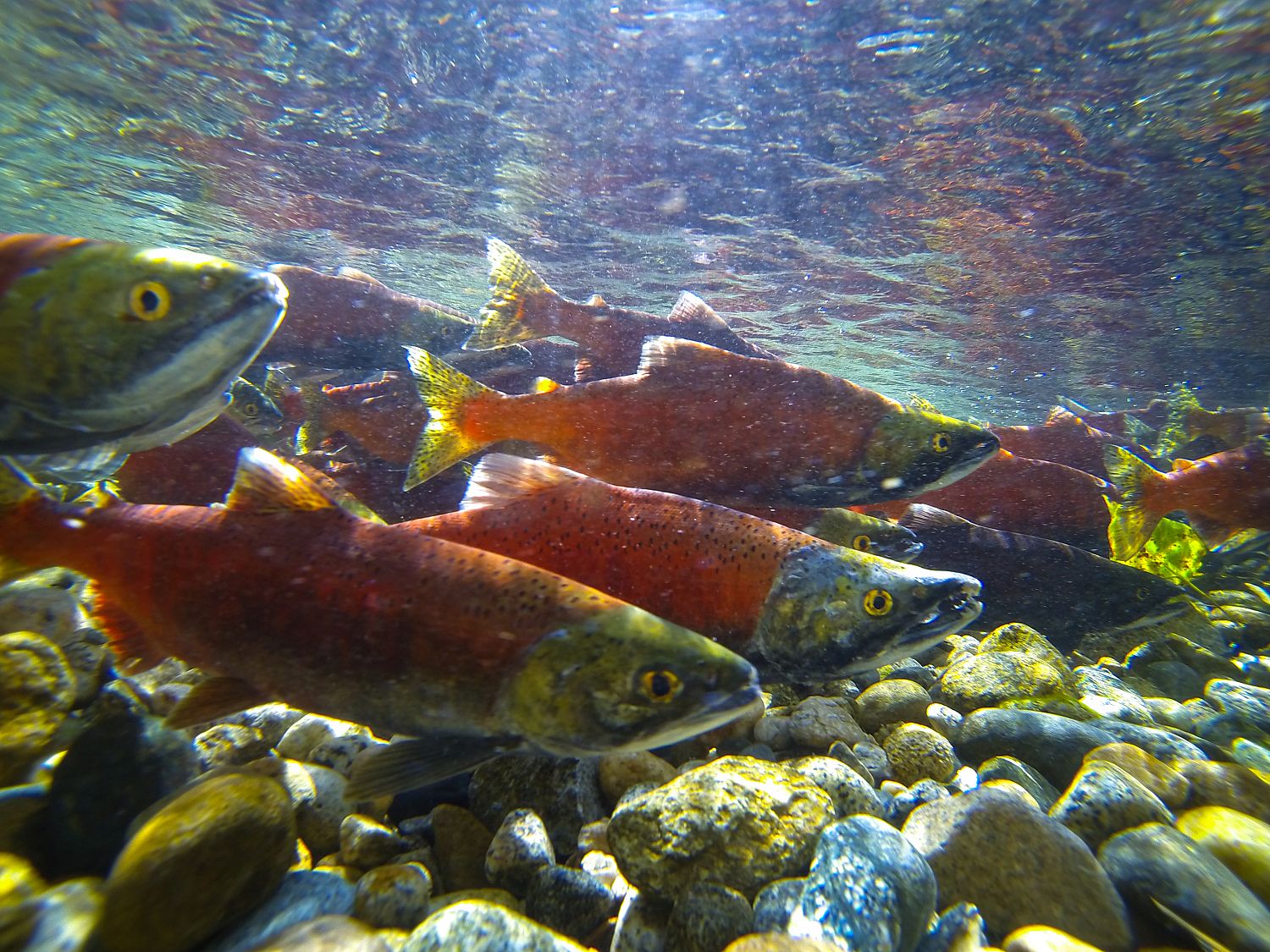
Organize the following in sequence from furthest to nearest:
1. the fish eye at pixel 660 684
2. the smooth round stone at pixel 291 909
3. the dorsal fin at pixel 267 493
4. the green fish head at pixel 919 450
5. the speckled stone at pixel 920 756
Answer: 1. the green fish head at pixel 919 450
2. the speckled stone at pixel 920 756
3. the dorsal fin at pixel 267 493
4. the fish eye at pixel 660 684
5. the smooth round stone at pixel 291 909

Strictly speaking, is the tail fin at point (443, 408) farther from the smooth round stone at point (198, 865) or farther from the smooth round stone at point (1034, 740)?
Result: the smooth round stone at point (1034, 740)

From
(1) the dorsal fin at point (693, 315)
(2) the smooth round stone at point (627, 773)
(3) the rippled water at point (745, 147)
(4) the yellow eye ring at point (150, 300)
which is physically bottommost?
(2) the smooth round stone at point (627, 773)

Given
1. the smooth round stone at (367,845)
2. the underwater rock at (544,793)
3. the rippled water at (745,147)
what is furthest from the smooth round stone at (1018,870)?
the rippled water at (745,147)

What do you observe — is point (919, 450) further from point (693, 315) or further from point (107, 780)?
point (107, 780)

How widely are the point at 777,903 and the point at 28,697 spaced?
258 cm

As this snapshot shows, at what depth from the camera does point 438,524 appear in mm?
2570

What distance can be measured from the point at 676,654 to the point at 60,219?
34765mm

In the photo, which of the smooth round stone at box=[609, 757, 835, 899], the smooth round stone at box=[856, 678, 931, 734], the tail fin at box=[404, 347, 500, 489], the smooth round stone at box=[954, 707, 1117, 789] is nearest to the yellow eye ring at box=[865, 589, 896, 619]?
the smooth round stone at box=[856, 678, 931, 734]

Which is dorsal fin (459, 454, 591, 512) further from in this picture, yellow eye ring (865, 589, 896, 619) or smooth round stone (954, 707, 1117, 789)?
smooth round stone (954, 707, 1117, 789)

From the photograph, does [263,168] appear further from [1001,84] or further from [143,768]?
[143,768]

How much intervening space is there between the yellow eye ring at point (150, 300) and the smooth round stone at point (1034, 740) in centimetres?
381

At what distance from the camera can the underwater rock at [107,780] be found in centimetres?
162

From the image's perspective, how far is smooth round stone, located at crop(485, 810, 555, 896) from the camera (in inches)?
69.7

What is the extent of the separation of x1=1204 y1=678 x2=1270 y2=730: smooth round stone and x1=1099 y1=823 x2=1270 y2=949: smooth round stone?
1835 mm
